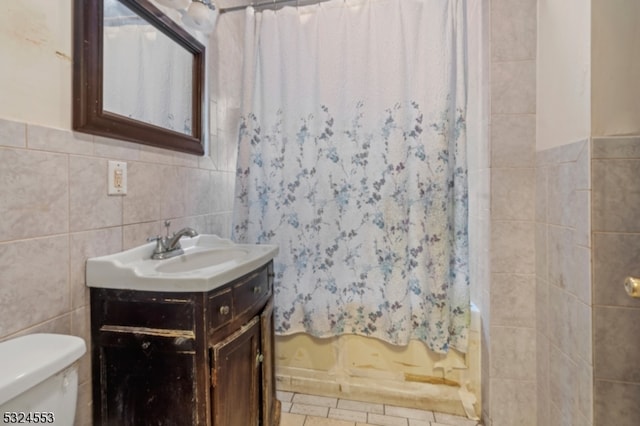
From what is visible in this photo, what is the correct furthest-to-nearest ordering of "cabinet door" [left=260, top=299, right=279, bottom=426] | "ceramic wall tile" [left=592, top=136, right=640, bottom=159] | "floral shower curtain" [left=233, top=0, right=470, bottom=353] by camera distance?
"floral shower curtain" [left=233, top=0, right=470, bottom=353]
"cabinet door" [left=260, top=299, right=279, bottom=426]
"ceramic wall tile" [left=592, top=136, right=640, bottom=159]

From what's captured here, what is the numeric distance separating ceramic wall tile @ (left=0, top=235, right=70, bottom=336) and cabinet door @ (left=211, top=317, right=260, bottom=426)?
48cm

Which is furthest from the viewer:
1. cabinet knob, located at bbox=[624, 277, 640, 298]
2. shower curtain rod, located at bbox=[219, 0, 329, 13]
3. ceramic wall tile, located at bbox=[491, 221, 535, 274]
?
shower curtain rod, located at bbox=[219, 0, 329, 13]

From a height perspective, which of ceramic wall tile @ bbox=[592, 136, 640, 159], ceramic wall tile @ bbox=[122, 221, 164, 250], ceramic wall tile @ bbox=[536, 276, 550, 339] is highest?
ceramic wall tile @ bbox=[592, 136, 640, 159]

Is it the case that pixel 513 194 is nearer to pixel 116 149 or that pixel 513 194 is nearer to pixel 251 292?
pixel 251 292

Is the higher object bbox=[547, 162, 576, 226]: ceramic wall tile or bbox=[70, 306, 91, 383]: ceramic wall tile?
bbox=[547, 162, 576, 226]: ceramic wall tile

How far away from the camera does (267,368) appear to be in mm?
1325

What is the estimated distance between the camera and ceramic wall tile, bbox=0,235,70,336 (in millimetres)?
800

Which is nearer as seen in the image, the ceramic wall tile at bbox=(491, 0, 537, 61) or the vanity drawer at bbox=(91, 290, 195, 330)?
the vanity drawer at bbox=(91, 290, 195, 330)

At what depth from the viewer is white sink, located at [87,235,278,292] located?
94 cm

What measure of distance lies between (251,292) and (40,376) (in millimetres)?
646

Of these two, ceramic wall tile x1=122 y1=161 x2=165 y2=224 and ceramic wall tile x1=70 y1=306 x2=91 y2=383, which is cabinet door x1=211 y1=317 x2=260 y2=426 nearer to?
ceramic wall tile x1=70 y1=306 x2=91 y2=383

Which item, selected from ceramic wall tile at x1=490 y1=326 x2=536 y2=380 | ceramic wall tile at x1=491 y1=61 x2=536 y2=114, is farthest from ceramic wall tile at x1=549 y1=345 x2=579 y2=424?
ceramic wall tile at x1=491 y1=61 x2=536 y2=114

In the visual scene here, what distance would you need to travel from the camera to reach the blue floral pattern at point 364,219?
5.16 ft

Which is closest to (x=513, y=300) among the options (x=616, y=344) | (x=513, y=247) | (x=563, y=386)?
(x=513, y=247)
